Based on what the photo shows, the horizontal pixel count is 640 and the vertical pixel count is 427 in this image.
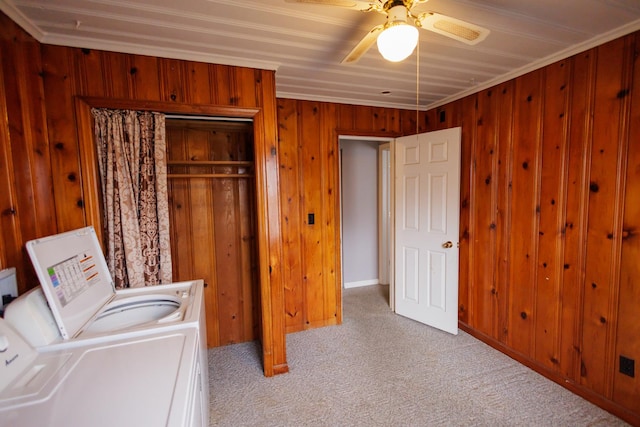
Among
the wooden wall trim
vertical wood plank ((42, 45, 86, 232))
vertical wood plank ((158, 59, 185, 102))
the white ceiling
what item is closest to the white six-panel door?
the wooden wall trim

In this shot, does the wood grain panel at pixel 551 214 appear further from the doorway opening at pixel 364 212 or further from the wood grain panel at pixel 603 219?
the doorway opening at pixel 364 212

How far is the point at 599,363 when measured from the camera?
1.88m

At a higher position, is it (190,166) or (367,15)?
(367,15)

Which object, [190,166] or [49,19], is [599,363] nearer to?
[190,166]

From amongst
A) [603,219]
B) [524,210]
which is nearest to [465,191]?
[524,210]

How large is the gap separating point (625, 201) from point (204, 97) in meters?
2.83

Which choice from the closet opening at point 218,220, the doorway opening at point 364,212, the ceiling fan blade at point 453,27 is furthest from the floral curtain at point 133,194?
the doorway opening at point 364,212

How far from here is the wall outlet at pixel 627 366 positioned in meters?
1.73

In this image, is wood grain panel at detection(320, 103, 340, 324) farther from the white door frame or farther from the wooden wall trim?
the wooden wall trim

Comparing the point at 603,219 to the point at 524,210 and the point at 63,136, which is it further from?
the point at 63,136

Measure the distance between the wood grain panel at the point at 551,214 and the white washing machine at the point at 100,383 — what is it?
2491mm

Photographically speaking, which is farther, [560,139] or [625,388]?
[560,139]

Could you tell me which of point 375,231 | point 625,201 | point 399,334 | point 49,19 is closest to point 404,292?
point 399,334

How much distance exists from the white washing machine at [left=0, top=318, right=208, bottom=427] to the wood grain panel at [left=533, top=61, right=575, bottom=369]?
2.49m
